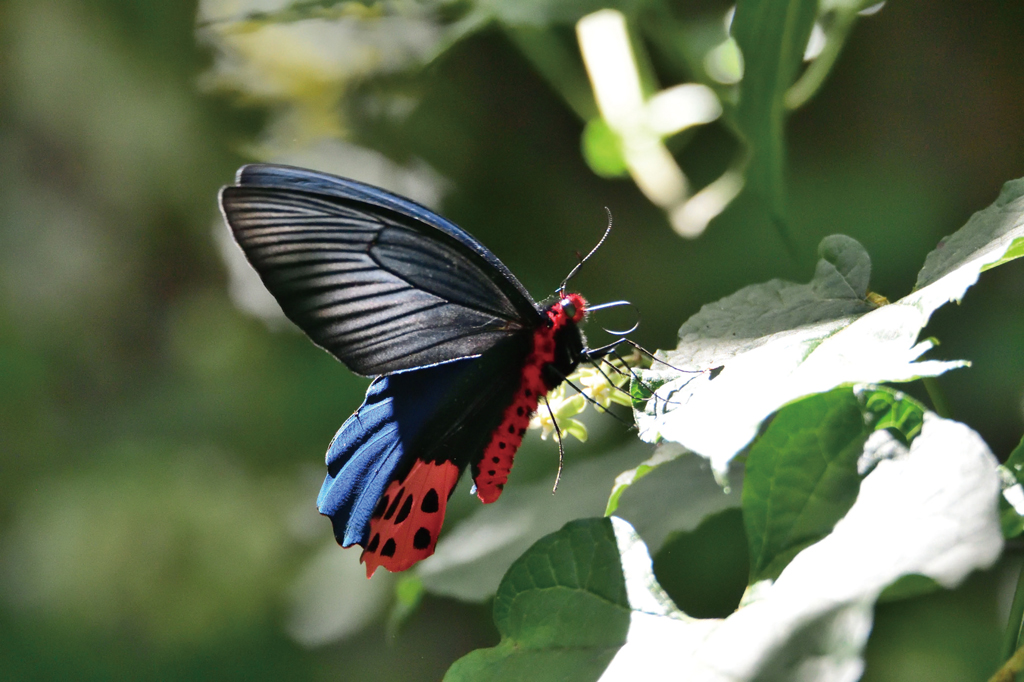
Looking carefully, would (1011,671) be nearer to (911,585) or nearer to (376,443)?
(911,585)

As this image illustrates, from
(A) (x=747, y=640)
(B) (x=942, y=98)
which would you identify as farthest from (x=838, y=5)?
(A) (x=747, y=640)

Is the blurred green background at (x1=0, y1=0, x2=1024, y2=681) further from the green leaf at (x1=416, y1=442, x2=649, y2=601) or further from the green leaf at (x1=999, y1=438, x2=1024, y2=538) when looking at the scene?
the green leaf at (x1=999, y1=438, x2=1024, y2=538)

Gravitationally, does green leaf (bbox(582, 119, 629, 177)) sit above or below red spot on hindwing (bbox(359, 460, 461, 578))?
above

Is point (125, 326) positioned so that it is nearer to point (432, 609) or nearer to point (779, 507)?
point (432, 609)

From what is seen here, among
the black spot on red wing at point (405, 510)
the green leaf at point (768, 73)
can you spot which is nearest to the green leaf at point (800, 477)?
the black spot on red wing at point (405, 510)

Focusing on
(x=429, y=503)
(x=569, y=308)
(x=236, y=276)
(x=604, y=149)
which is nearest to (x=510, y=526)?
(x=429, y=503)

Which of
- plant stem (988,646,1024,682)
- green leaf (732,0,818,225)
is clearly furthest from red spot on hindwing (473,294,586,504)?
plant stem (988,646,1024,682)
